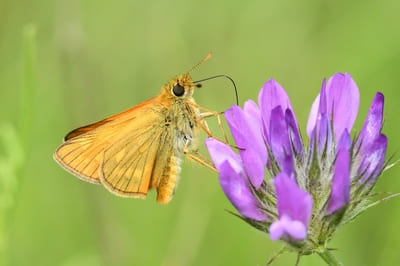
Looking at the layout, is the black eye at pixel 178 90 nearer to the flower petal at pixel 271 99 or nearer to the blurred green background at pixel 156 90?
the blurred green background at pixel 156 90

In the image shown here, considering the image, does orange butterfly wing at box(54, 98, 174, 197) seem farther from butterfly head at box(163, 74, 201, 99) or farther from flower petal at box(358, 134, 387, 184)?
flower petal at box(358, 134, 387, 184)

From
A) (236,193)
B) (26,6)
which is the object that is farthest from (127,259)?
(26,6)

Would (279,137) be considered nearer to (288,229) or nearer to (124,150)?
(288,229)

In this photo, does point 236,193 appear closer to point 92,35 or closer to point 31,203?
point 31,203

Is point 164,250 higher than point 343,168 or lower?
lower

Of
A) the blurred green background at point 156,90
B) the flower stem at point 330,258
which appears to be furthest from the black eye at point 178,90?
the flower stem at point 330,258

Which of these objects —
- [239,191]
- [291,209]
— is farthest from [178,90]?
[291,209]

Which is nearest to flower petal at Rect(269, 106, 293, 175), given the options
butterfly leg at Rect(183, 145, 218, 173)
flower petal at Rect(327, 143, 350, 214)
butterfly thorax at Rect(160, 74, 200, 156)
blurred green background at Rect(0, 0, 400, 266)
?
flower petal at Rect(327, 143, 350, 214)
